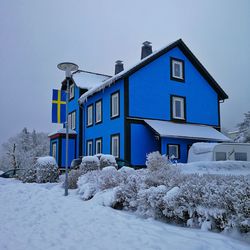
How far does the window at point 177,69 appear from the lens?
22.3 metres

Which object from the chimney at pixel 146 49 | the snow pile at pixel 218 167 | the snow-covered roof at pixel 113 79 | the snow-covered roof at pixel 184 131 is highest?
the chimney at pixel 146 49

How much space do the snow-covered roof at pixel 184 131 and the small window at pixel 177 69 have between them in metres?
3.47

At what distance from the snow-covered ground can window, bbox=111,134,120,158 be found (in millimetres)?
11718

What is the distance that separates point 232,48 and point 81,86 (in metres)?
16.8

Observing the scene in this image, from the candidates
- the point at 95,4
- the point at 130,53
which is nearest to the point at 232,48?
the point at 95,4

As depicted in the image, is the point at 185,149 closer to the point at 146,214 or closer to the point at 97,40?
the point at 146,214

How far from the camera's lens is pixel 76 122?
2730cm

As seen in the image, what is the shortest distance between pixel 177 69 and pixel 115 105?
17.8 feet

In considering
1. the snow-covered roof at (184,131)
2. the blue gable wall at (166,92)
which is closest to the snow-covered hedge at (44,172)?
the snow-covered roof at (184,131)

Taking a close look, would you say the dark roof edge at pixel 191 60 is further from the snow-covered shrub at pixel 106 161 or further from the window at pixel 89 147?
the window at pixel 89 147

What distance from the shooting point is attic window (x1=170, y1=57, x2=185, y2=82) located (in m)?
22.3

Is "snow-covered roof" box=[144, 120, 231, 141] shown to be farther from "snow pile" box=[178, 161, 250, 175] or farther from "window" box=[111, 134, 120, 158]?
"snow pile" box=[178, 161, 250, 175]

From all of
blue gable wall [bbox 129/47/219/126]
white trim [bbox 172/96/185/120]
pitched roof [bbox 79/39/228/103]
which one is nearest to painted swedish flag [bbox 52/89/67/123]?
pitched roof [bbox 79/39/228/103]

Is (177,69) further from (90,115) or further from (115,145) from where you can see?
(90,115)
